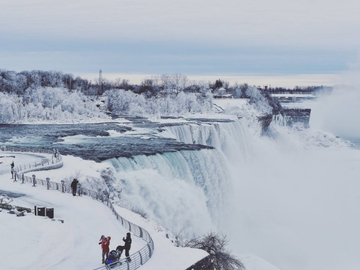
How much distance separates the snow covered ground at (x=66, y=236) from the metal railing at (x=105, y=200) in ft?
0.93

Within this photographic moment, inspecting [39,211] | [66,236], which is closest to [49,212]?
[39,211]

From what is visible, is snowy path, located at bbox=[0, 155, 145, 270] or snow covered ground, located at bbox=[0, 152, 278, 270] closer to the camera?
snowy path, located at bbox=[0, 155, 145, 270]

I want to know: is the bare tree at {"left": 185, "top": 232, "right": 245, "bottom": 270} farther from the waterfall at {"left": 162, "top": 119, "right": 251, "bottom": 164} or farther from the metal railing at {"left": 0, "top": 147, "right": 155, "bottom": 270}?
the waterfall at {"left": 162, "top": 119, "right": 251, "bottom": 164}

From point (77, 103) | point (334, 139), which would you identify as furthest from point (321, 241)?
point (77, 103)

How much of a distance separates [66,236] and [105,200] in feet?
18.5

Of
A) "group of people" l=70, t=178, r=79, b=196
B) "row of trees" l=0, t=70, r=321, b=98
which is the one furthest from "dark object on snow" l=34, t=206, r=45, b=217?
"row of trees" l=0, t=70, r=321, b=98

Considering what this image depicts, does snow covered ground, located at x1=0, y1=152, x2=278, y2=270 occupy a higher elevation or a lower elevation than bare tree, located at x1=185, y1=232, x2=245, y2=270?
higher

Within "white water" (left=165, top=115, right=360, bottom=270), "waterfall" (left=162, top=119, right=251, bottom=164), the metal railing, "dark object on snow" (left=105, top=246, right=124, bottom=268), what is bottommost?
"white water" (left=165, top=115, right=360, bottom=270)

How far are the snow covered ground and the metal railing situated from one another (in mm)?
284

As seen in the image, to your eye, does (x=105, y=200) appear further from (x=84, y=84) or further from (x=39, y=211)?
(x=84, y=84)

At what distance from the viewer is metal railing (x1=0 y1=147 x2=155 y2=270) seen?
1685 cm

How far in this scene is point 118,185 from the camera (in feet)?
96.0

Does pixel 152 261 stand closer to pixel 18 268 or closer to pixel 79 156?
pixel 18 268

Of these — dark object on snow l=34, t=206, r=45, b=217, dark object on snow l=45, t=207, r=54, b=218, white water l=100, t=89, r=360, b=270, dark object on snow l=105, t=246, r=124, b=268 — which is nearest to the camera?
dark object on snow l=105, t=246, r=124, b=268
